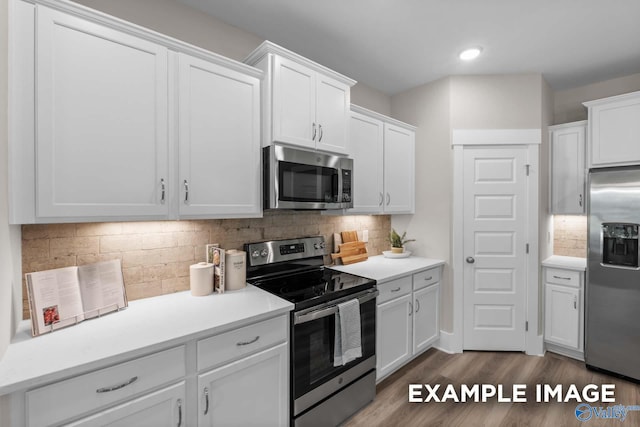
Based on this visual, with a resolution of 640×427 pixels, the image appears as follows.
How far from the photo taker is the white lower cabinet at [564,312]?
2.83 m

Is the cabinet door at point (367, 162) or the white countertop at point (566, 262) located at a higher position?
the cabinet door at point (367, 162)

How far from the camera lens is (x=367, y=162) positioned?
272 cm

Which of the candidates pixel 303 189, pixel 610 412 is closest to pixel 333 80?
pixel 303 189

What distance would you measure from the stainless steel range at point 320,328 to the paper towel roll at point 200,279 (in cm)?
35

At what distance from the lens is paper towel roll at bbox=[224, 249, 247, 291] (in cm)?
194

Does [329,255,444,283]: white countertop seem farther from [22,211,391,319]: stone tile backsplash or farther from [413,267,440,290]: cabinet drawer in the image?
[22,211,391,319]: stone tile backsplash

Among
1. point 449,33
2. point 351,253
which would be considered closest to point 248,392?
point 351,253

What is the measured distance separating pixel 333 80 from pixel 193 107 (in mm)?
1083

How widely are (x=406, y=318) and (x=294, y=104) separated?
6.54ft

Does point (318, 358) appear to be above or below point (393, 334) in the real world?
above

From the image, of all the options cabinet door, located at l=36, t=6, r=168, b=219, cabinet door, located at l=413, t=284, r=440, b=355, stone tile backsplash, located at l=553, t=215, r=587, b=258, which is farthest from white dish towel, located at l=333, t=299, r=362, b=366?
stone tile backsplash, located at l=553, t=215, r=587, b=258

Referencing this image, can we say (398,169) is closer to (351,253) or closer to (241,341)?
(351,253)

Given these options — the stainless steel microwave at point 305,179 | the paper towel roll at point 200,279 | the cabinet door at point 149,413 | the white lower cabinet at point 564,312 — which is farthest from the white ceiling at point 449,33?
the cabinet door at point 149,413

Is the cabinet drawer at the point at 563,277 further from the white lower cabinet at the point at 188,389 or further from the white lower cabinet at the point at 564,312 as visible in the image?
the white lower cabinet at the point at 188,389
